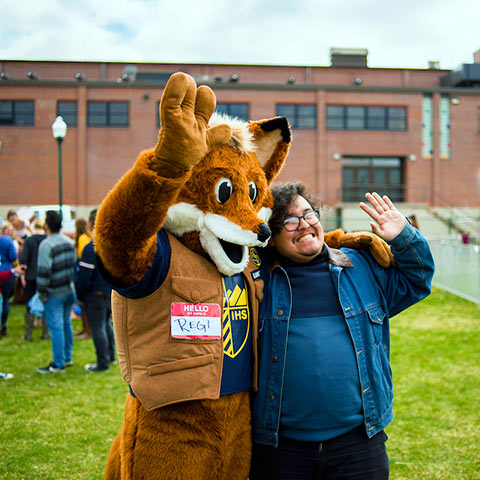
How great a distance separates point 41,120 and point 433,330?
87.0 feet

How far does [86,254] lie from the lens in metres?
6.36

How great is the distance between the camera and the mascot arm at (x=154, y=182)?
5.57 feet

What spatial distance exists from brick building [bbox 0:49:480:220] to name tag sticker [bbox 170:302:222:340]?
2760 centimetres

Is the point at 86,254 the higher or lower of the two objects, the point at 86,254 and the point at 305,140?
the lower

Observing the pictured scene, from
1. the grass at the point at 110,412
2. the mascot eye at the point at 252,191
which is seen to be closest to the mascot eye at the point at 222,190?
the mascot eye at the point at 252,191

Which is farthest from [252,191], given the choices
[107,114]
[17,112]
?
[17,112]

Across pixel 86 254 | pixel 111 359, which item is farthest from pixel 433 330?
pixel 86 254

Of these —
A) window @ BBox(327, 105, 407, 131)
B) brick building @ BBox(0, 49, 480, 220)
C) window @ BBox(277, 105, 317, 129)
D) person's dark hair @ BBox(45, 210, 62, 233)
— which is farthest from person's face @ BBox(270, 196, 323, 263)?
window @ BBox(327, 105, 407, 131)

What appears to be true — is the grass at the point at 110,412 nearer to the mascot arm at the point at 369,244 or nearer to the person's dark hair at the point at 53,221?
the person's dark hair at the point at 53,221

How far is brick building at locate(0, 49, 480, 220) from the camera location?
29.4 meters

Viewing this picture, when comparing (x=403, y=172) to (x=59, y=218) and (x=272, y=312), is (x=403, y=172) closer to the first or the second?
(x=59, y=218)

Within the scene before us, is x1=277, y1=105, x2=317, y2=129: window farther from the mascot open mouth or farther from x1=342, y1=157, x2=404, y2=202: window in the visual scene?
the mascot open mouth

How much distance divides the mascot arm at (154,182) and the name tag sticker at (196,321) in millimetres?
257

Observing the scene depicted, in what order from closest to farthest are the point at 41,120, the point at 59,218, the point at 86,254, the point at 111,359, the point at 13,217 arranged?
the point at 86,254, the point at 59,218, the point at 111,359, the point at 13,217, the point at 41,120
